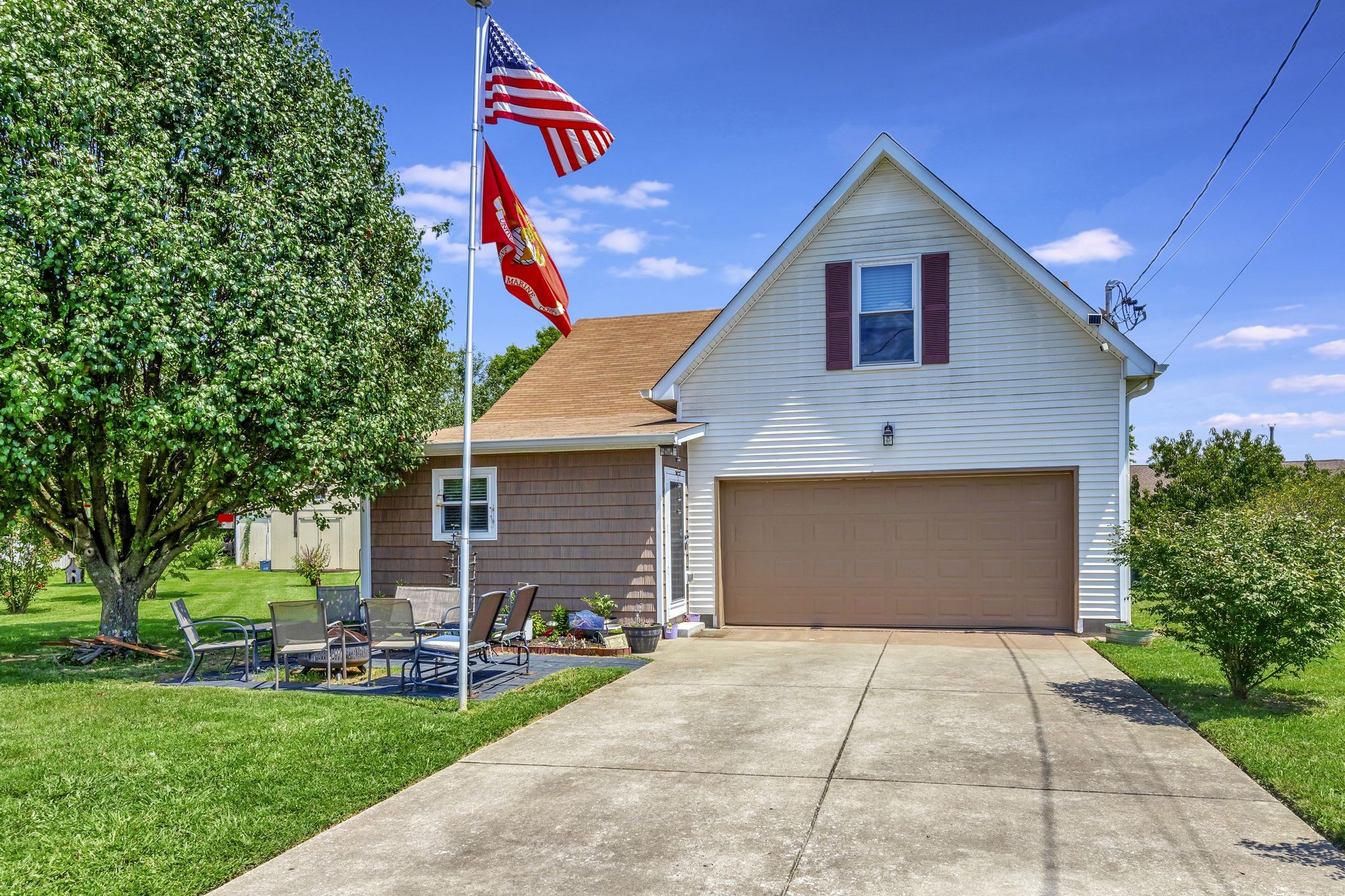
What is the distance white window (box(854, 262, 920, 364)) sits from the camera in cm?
1409

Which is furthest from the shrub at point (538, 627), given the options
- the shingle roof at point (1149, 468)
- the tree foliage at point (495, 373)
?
the shingle roof at point (1149, 468)

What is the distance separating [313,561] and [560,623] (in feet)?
44.8

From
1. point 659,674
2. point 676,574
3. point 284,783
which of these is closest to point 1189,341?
point 676,574

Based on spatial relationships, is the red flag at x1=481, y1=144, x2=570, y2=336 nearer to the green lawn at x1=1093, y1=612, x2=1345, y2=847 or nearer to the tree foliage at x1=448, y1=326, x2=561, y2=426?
the green lawn at x1=1093, y1=612, x2=1345, y2=847

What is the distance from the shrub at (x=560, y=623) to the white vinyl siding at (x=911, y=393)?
2.45 metres

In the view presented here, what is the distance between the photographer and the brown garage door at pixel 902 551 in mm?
13617

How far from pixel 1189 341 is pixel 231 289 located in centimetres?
2071

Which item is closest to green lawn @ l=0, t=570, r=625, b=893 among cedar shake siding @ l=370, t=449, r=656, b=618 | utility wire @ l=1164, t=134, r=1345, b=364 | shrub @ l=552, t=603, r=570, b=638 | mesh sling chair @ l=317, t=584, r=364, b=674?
mesh sling chair @ l=317, t=584, r=364, b=674

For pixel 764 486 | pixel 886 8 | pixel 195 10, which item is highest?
pixel 886 8

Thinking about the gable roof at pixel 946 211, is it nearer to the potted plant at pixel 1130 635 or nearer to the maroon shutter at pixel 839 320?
the maroon shutter at pixel 839 320

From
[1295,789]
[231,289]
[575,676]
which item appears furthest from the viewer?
[231,289]

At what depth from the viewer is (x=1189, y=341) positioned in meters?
22.0

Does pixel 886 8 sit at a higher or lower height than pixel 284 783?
higher

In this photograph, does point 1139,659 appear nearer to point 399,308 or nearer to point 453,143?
point 453,143
